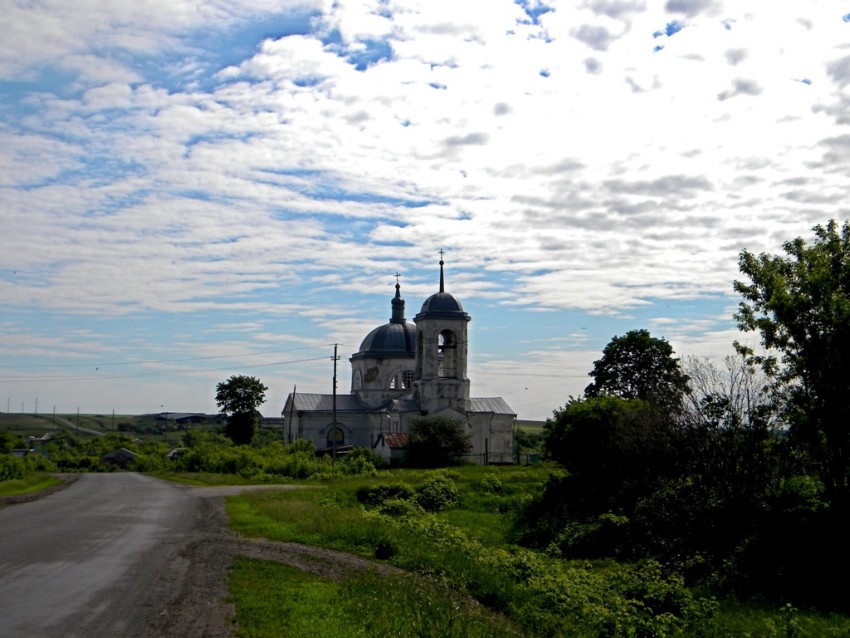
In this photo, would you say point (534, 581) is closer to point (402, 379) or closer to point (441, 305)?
point (441, 305)

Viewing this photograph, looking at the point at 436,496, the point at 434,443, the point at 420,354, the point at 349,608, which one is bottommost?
the point at 349,608

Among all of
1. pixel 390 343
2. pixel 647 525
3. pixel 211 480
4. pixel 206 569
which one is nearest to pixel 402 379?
pixel 390 343

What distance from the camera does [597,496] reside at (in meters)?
27.4

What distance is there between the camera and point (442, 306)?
204 feet

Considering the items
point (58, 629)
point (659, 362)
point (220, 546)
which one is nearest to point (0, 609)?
point (58, 629)

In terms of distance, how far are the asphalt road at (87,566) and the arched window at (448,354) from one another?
35.6m

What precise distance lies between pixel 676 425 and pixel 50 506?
18797mm

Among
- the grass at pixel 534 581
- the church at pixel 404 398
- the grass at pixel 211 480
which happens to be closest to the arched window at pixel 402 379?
the church at pixel 404 398

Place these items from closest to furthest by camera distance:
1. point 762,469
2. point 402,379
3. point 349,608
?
1. point 349,608
2. point 762,469
3. point 402,379

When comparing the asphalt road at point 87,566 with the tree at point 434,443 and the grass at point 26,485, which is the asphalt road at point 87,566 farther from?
the tree at point 434,443

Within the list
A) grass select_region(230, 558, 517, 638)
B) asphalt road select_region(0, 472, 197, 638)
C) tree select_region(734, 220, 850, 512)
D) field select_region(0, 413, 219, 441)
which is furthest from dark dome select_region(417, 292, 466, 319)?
field select_region(0, 413, 219, 441)

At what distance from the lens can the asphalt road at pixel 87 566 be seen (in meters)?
10.6

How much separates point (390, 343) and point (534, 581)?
184ft

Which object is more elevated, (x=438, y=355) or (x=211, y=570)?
(x=438, y=355)
